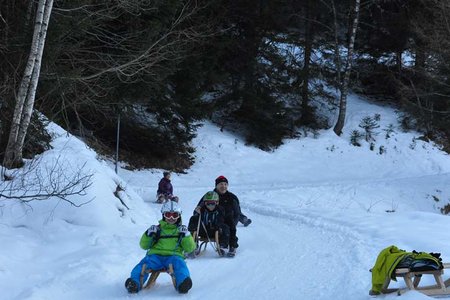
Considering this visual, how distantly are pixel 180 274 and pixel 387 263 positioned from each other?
2.55 meters

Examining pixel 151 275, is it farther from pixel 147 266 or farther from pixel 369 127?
pixel 369 127

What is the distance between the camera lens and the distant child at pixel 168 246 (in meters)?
6.31

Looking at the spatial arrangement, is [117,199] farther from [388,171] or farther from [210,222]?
[388,171]

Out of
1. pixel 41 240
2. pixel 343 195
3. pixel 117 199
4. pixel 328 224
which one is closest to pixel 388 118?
pixel 343 195

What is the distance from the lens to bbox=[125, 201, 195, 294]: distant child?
6312 mm

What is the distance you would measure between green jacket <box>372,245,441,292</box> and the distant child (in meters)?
2.27

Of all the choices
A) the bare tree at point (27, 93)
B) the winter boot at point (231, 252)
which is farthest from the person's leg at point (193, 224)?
the bare tree at point (27, 93)

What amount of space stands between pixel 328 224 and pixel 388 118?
2059 cm

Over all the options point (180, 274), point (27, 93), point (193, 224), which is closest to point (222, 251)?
point (193, 224)

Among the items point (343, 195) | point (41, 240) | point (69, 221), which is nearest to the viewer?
point (41, 240)

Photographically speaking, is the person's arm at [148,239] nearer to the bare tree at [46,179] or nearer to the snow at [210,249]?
the snow at [210,249]

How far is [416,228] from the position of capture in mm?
9461

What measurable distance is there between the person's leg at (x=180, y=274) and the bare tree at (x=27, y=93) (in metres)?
4.57

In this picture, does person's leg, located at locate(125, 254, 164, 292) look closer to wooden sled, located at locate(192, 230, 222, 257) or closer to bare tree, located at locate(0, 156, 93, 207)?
wooden sled, located at locate(192, 230, 222, 257)
